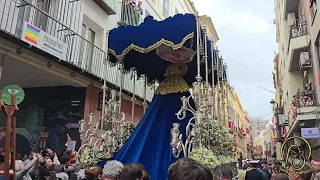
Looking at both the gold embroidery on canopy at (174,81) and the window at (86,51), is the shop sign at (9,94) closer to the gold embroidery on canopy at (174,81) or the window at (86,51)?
the gold embroidery on canopy at (174,81)

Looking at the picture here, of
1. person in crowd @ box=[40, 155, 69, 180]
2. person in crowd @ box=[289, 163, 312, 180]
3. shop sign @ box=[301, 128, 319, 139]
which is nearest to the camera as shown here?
person in crowd @ box=[289, 163, 312, 180]

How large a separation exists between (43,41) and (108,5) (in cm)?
458

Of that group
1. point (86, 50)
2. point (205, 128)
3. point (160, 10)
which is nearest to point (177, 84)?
point (205, 128)

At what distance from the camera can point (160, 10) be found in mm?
17781

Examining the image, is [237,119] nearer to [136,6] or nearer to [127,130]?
[136,6]

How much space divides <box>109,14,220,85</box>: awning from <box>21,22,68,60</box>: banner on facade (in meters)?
1.86

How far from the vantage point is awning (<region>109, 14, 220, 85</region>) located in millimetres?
6016

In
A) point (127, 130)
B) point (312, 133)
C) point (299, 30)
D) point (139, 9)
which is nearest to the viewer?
point (127, 130)

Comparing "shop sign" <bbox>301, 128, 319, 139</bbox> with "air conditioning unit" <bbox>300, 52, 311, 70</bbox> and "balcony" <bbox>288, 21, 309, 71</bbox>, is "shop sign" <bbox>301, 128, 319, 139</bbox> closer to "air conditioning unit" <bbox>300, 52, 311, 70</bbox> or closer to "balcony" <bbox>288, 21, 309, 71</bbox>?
"air conditioning unit" <bbox>300, 52, 311, 70</bbox>

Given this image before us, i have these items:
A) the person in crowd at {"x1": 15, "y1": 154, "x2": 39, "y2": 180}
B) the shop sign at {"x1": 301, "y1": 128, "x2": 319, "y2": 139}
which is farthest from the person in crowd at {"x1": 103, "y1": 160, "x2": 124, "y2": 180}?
the shop sign at {"x1": 301, "y1": 128, "x2": 319, "y2": 139}

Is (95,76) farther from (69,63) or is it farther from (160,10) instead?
(160,10)

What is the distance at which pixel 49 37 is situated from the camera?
8133 millimetres

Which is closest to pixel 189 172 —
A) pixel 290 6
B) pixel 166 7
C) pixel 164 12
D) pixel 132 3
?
pixel 132 3

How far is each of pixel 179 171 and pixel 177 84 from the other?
544cm
